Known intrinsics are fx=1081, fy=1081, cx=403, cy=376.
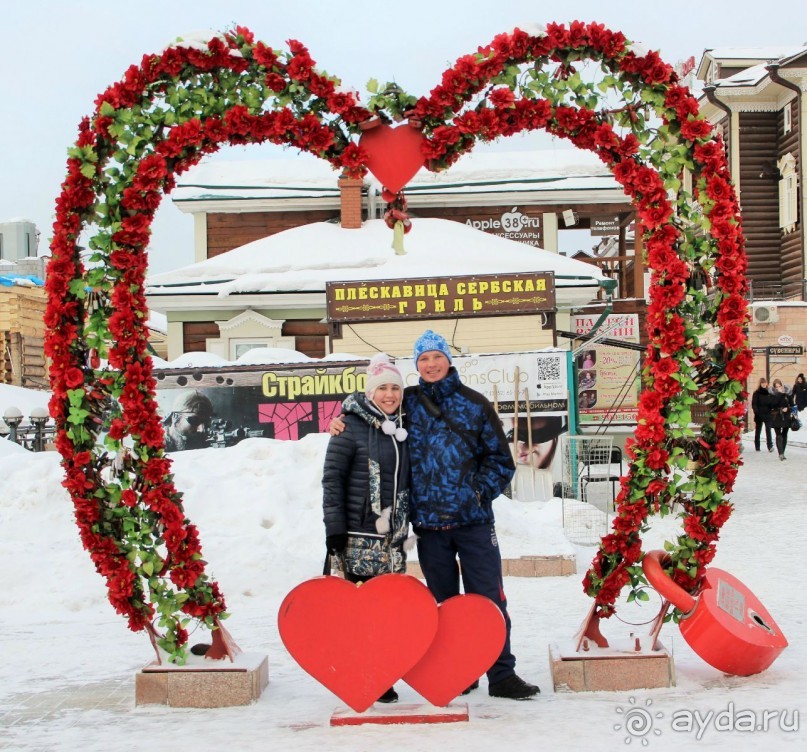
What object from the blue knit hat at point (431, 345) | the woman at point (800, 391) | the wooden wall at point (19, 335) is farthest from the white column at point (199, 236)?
the blue knit hat at point (431, 345)

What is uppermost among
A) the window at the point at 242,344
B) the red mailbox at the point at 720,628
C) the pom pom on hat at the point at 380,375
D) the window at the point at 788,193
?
the window at the point at 788,193

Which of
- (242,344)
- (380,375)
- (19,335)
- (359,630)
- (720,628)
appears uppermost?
(19,335)

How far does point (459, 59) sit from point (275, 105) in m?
0.93

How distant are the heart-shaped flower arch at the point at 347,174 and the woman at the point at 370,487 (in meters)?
0.83

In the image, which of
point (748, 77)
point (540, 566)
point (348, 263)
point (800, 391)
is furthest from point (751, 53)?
point (540, 566)

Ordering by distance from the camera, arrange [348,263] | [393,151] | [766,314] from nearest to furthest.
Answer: [393,151]
[348,263]
[766,314]

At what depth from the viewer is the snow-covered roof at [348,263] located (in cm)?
2050

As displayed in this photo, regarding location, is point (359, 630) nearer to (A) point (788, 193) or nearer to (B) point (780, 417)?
(B) point (780, 417)

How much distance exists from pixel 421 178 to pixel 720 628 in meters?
21.3

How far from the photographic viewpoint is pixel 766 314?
117ft

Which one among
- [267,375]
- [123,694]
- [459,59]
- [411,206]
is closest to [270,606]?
[123,694]

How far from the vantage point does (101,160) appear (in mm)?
5332

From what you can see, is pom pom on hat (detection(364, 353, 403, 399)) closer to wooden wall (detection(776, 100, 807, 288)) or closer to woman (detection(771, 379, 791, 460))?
woman (detection(771, 379, 791, 460))

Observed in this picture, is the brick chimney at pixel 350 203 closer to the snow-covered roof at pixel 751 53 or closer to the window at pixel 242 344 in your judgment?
the window at pixel 242 344
